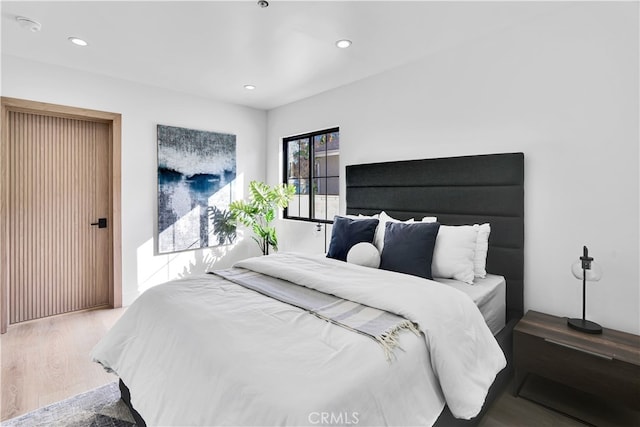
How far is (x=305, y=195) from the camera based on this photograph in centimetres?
441

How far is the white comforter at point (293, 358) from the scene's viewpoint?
105 centimetres

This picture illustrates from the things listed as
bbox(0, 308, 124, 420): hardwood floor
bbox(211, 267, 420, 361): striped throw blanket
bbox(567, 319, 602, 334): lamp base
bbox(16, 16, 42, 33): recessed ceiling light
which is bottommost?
bbox(0, 308, 124, 420): hardwood floor

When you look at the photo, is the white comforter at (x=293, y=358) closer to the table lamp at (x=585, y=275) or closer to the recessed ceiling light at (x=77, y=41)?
the table lamp at (x=585, y=275)

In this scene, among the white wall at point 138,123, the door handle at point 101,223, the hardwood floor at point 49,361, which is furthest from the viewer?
the door handle at point 101,223

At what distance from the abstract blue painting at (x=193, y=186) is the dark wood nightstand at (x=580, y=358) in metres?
3.52

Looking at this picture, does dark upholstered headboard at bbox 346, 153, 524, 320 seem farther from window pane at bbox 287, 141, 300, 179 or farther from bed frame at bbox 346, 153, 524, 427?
window pane at bbox 287, 141, 300, 179

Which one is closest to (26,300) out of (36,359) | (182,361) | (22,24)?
(36,359)

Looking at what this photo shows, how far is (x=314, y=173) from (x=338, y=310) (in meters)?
2.86

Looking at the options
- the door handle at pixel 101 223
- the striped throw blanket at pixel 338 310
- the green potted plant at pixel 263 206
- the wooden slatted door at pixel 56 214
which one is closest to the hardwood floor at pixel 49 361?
the wooden slatted door at pixel 56 214

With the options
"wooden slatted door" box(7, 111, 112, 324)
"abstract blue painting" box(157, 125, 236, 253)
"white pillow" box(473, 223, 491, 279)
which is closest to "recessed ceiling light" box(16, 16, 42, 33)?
"wooden slatted door" box(7, 111, 112, 324)

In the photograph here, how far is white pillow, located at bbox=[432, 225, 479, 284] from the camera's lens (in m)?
2.26

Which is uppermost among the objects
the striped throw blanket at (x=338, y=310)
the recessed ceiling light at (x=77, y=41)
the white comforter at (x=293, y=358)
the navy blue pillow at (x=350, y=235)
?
the recessed ceiling light at (x=77, y=41)

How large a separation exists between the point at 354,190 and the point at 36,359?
3076 mm

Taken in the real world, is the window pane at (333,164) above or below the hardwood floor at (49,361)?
above
